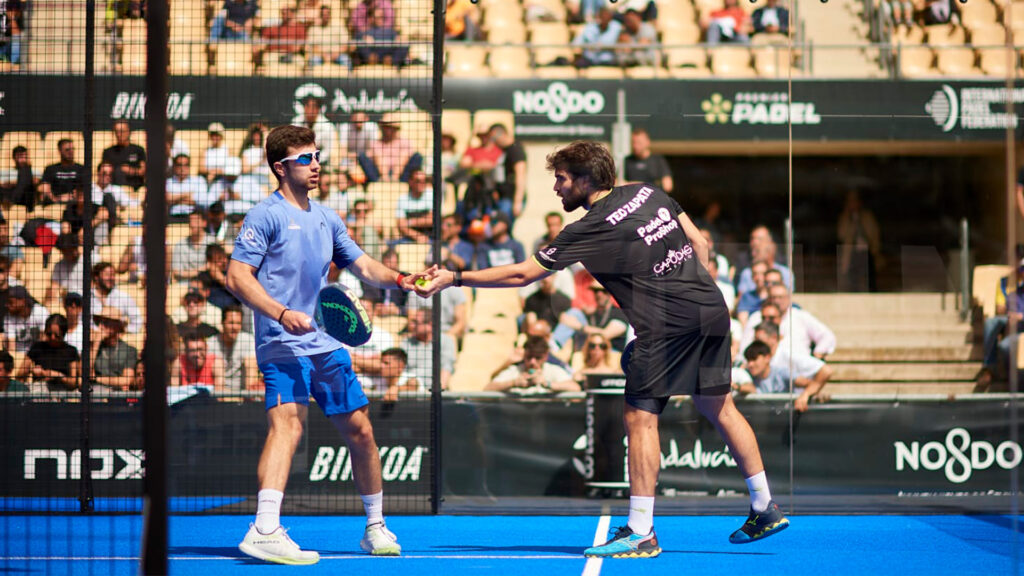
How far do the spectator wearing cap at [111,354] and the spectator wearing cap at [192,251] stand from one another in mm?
549

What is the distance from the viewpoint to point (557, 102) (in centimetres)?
1101

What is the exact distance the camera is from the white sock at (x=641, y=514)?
5.52m

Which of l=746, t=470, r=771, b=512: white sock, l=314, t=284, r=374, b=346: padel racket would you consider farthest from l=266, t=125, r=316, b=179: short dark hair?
l=746, t=470, r=771, b=512: white sock

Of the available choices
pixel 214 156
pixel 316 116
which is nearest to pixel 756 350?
pixel 316 116

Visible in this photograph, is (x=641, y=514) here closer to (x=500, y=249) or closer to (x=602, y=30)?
(x=500, y=249)

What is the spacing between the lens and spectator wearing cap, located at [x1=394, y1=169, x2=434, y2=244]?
26.0 ft

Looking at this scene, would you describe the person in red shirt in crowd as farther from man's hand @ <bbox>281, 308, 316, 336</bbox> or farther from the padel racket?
man's hand @ <bbox>281, 308, 316, 336</bbox>

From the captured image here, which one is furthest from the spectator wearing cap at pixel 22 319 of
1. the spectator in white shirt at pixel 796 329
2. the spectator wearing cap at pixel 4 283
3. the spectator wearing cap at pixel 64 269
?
the spectator in white shirt at pixel 796 329

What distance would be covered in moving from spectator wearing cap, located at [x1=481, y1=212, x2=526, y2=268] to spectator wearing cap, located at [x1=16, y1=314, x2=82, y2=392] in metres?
3.43

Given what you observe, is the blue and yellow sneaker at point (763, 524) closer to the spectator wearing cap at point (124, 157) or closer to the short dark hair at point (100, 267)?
the short dark hair at point (100, 267)

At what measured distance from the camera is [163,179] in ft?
9.09

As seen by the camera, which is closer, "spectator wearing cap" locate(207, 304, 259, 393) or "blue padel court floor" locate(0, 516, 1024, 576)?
"blue padel court floor" locate(0, 516, 1024, 576)

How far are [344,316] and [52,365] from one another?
3064 millimetres

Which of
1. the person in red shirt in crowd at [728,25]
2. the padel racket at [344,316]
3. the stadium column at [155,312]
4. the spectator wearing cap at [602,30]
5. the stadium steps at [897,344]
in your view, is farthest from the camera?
the spectator wearing cap at [602,30]
